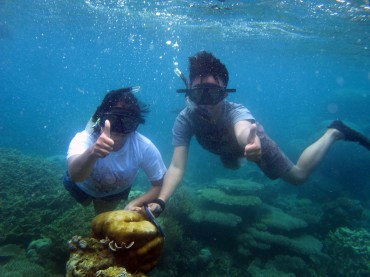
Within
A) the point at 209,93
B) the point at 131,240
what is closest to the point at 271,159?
the point at 209,93

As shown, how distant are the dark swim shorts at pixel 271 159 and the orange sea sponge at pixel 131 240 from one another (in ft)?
11.3

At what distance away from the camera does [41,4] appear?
74.3 ft

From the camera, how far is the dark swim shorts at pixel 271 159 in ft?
17.9

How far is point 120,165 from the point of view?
13.9 feet

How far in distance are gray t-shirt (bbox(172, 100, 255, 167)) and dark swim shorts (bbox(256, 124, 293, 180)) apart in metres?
0.51

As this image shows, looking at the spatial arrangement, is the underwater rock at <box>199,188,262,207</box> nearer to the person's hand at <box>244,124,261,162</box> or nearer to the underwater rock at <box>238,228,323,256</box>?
the underwater rock at <box>238,228,323,256</box>

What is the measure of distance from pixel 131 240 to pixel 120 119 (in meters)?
1.91

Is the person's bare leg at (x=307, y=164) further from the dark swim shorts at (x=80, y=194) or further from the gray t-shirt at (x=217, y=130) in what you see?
the dark swim shorts at (x=80, y=194)

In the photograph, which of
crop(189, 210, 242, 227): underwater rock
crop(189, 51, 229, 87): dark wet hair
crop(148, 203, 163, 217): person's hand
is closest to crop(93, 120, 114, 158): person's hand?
crop(148, 203, 163, 217): person's hand

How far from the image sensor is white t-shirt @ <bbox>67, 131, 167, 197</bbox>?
414 centimetres

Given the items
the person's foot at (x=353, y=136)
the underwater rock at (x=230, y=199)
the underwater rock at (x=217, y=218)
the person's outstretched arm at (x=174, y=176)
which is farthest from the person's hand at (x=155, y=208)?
the underwater rock at (x=230, y=199)

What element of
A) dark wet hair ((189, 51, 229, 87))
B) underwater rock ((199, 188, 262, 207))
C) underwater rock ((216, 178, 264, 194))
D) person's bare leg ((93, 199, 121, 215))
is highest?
dark wet hair ((189, 51, 229, 87))

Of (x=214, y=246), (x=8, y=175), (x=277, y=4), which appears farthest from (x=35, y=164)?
(x=277, y=4)

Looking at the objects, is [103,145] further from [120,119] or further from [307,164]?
[307,164]
